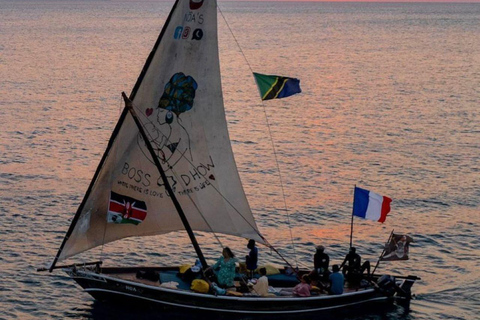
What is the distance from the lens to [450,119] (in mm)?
113938

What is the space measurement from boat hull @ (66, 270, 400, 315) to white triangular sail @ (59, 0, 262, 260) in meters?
2.04

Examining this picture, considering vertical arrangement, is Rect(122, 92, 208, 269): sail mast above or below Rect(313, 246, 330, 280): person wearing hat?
above

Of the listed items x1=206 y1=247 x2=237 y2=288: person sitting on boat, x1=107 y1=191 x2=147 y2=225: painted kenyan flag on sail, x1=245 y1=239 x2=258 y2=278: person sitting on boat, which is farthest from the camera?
x1=245 y1=239 x2=258 y2=278: person sitting on boat

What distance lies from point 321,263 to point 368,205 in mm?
3861

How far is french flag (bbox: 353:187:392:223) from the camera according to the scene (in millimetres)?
46938

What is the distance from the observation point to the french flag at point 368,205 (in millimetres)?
46938

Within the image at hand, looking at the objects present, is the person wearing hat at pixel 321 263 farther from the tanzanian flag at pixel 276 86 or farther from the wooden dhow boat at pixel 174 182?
the tanzanian flag at pixel 276 86

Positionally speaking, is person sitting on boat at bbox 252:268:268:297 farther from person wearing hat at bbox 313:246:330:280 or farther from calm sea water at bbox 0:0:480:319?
calm sea water at bbox 0:0:480:319

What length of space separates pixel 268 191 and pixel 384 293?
28.0 m

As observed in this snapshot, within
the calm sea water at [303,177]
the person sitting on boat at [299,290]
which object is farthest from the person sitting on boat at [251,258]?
the calm sea water at [303,177]

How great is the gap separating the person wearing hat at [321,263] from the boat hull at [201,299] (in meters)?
1.94

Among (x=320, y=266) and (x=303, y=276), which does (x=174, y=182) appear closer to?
(x=303, y=276)

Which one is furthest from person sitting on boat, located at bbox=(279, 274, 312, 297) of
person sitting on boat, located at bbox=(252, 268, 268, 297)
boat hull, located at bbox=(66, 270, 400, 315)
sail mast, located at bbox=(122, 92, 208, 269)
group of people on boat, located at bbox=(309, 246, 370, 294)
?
sail mast, located at bbox=(122, 92, 208, 269)

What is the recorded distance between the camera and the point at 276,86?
4434 centimetres
